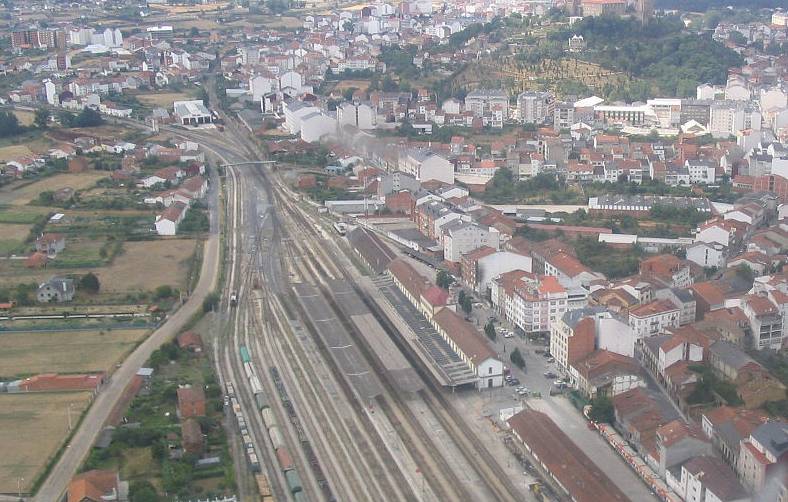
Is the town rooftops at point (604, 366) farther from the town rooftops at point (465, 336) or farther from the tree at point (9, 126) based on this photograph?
the tree at point (9, 126)

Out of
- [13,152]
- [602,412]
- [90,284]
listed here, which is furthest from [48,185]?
[602,412]

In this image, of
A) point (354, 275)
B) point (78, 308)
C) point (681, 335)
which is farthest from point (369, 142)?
point (681, 335)

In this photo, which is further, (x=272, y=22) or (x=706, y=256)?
(x=272, y=22)

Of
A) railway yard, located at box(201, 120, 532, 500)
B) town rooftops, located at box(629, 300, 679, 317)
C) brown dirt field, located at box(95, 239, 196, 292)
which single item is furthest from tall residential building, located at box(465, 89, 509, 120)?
town rooftops, located at box(629, 300, 679, 317)

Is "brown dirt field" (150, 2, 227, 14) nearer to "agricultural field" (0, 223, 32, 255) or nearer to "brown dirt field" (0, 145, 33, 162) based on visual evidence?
"brown dirt field" (0, 145, 33, 162)

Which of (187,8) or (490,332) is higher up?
(187,8)

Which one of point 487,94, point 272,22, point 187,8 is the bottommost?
point 487,94

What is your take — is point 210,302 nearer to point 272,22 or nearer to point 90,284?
point 90,284
